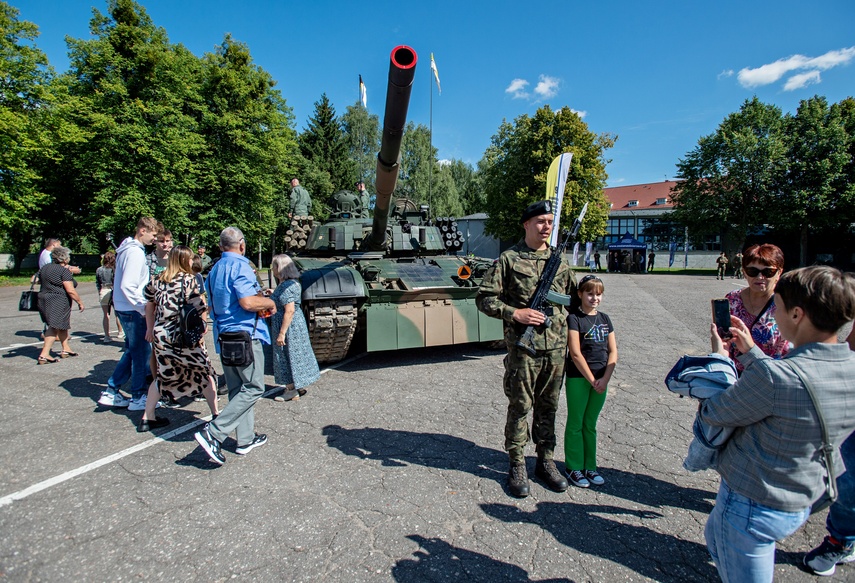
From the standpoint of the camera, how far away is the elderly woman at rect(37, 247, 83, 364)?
6.59 m

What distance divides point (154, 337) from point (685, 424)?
4.82 metres

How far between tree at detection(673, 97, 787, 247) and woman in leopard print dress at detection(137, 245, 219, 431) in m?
33.5

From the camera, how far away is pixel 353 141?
3772cm

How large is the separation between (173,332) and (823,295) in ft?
13.8

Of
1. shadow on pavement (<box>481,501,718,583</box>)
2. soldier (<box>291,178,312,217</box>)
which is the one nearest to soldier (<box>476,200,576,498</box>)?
shadow on pavement (<box>481,501,718,583</box>)

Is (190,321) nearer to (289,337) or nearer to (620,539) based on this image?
(289,337)

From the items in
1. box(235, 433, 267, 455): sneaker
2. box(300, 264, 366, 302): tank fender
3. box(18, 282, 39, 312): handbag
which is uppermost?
box(300, 264, 366, 302): tank fender

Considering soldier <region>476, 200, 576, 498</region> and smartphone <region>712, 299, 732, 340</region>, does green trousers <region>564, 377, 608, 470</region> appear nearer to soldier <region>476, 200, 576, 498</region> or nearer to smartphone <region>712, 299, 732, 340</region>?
soldier <region>476, 200, 576, 498</region>

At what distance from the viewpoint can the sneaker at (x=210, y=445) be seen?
3.47 meters

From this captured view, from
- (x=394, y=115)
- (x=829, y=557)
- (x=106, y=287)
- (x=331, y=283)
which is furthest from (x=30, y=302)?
(x=829, y=557)

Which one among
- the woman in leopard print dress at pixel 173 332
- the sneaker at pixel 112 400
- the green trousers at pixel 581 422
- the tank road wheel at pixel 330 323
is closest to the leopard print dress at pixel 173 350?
the woman in leopard print dress at pixel 173 332

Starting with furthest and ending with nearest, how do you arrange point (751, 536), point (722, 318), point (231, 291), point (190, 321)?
point (190, 321) < point (231, 291) < point (722, 318) < point (751, 536)

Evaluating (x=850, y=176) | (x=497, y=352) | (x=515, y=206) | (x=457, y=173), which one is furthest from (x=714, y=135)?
(x=497, y=352)

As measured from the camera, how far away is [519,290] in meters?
3.22
